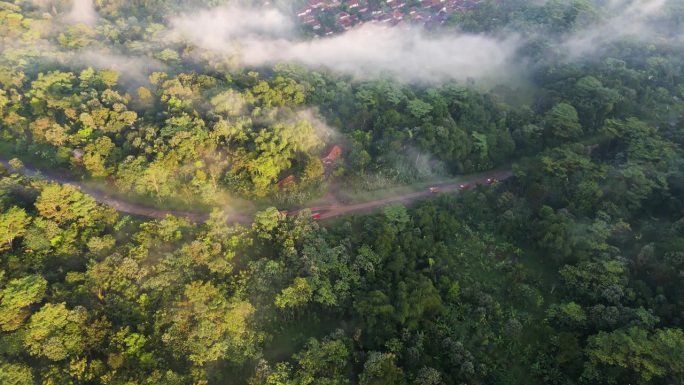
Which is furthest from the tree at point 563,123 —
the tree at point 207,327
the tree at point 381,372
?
the tree at point 207,327

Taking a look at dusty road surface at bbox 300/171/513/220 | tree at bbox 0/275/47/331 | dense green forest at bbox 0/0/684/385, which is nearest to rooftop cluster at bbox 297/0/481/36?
dense green forest at bbox 0/0/684/385

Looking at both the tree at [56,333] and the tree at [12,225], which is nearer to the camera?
the tree at [56,333]

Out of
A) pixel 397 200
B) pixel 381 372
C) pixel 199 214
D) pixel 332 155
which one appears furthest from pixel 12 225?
pixel 397 200

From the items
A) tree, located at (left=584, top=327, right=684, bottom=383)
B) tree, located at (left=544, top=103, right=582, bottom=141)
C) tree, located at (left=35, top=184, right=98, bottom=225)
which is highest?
tree, located at (left=35, top=184, right=98, bottom=225)

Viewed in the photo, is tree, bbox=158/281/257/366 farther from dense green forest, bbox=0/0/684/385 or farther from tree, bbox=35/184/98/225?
tree, bbox=35/184/98/225

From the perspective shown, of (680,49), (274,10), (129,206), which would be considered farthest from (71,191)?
(680,49)

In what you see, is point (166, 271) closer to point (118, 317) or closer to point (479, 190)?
point (118, 317)

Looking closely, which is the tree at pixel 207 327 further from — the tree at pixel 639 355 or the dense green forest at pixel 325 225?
the tree at pixel 639 355

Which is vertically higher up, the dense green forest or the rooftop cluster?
the rooftop cluster
